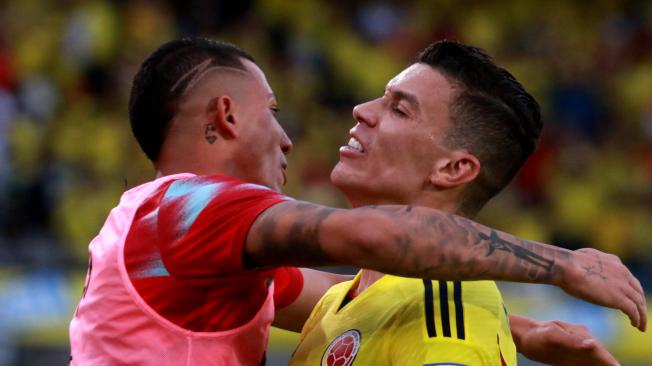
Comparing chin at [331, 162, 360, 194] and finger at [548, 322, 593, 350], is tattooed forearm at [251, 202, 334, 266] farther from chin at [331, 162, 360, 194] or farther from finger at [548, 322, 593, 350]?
finger at [548, 322, 593, 350]

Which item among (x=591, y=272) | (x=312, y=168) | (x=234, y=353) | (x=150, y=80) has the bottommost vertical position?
(x=312, y=168)

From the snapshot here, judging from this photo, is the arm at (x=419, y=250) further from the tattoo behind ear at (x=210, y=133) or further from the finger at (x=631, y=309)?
the tattoo behind ear at (x=210, y=133)

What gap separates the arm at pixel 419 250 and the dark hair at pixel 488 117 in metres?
0.67

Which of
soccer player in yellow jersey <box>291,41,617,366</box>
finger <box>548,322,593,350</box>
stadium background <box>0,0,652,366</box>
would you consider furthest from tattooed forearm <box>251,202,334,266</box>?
stadium background <box>0,0,652,366</box>

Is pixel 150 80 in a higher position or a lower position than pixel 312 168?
higher

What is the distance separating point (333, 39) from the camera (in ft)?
42.7

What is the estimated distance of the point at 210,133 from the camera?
3.58 meters

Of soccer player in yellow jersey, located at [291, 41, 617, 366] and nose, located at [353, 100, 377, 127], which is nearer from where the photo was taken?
soccer player in yellow jersey, located at [291, 41, 617, 366]

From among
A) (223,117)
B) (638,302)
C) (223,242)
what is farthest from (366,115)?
(638,302)

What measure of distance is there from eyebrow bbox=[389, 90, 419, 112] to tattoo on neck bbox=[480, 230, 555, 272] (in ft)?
2.54

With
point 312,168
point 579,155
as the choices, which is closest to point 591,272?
point 312,168

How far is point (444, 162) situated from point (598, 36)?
9815 millimetres

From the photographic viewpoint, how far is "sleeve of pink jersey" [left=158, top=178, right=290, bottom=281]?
9.98ft

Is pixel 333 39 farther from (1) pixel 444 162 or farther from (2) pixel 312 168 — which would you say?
(1) pixel 444 162
